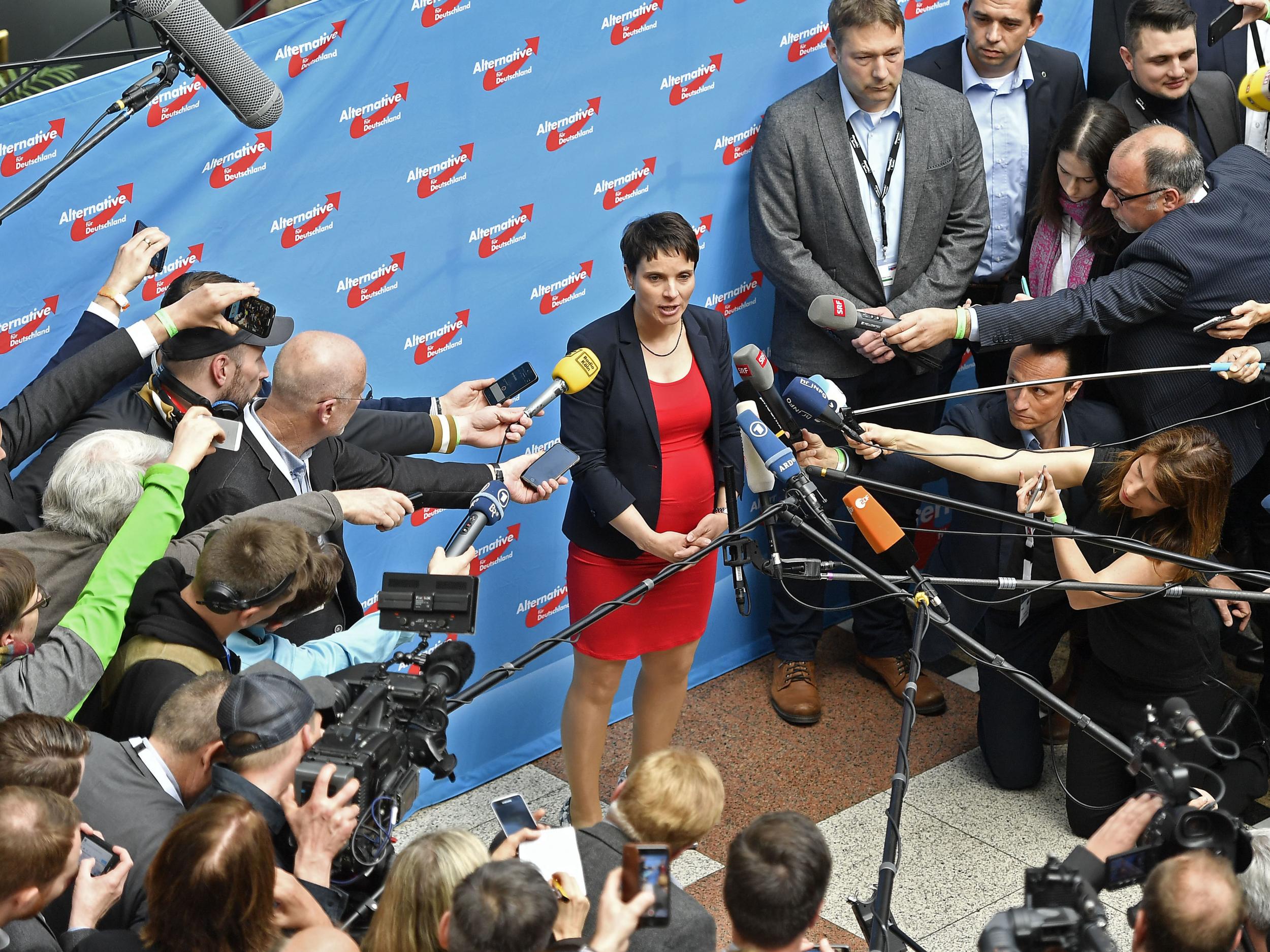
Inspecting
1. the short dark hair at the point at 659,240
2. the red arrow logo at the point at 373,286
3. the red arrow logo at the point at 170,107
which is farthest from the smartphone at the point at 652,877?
the red arrow logo at the point at 170,107

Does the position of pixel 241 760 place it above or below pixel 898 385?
above

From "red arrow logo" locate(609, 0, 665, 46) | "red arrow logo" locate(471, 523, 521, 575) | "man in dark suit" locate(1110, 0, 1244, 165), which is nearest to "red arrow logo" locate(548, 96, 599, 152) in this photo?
"red arrow logo" locate(609, 0, 665, 46)

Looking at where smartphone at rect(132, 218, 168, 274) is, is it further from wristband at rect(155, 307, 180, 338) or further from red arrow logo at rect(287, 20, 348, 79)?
red arrow logo at rect(287, 20, 348, 79)

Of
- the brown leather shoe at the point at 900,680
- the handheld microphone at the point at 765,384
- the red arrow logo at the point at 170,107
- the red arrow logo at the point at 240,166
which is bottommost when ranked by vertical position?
the brown leather shoe at the point at 900,680

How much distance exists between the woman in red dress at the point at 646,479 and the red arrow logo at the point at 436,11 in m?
0.88

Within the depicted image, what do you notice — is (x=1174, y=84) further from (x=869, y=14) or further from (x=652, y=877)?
(x=652, y=877)

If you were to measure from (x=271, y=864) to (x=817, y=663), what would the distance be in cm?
334

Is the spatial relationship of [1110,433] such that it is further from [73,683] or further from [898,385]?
[73,683]

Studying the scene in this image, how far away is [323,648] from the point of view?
3.08m

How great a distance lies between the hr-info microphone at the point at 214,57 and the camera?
3.09m

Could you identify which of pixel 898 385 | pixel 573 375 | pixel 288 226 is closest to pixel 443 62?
pixel 288 226

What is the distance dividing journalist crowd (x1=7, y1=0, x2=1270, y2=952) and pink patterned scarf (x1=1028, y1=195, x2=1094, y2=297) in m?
0.01

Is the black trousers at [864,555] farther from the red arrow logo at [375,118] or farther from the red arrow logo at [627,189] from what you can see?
the red arrow logo at [375,118]

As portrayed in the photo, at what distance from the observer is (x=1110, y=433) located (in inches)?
168
